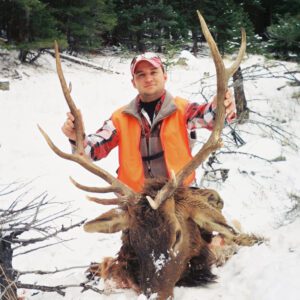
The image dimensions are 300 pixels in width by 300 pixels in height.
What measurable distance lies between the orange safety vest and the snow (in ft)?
2.68

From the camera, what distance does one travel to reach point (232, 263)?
3.11 meters

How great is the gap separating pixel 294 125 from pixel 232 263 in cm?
712

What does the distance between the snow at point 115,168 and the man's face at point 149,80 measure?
1.46m

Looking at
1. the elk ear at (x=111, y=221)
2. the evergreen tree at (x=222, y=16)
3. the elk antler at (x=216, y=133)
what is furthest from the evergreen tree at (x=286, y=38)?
the evergreen tree at (x=222, y=16)

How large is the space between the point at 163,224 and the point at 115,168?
218 inches

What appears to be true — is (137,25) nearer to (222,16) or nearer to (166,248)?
(222,16)

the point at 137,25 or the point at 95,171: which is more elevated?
the point at 137,25

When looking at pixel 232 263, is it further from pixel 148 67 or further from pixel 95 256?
pixel 95 256

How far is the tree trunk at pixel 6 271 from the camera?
9.59 feet

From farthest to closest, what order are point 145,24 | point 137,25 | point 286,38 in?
point 137,25
point 145,24
point 286,38

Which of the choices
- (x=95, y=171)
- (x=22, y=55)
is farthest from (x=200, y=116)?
(x=22, y=55)

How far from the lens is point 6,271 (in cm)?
307

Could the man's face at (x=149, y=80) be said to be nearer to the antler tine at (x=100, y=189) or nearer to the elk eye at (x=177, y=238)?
the antler tine at (x=100, y=189)

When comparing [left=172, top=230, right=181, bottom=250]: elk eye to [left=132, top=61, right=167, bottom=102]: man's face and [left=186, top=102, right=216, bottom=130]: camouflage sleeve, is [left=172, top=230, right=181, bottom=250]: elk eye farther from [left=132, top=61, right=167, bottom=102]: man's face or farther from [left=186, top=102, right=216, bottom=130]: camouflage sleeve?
[left=132, top=61, right=167, bottom=102]: man's face
